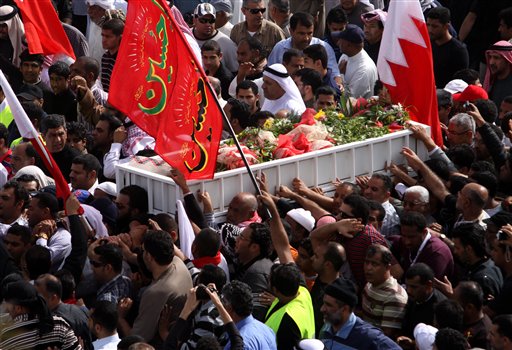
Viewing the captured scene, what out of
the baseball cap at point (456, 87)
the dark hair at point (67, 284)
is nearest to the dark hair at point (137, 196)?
the dark hair at point (67, 284)

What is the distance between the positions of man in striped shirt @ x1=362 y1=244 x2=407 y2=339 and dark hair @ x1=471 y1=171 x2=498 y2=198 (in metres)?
1.70

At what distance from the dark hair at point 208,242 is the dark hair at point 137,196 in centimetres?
123

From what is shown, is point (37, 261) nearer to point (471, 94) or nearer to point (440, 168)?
point (440, 168)

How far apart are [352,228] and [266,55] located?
6.04 meters

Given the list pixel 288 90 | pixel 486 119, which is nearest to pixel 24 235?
pixel 288 90

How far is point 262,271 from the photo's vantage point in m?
11.2

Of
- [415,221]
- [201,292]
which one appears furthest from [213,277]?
[415,221]

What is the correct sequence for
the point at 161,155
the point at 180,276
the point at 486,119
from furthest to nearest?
the point at 486,119 → the point at 161,155 → the point at 180,276

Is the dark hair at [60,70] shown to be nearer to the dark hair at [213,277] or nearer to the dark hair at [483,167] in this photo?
the dark hair at [483,167]

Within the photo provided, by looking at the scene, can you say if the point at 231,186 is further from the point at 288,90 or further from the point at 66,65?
the point at 66,65

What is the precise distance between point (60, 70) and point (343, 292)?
6462 mm

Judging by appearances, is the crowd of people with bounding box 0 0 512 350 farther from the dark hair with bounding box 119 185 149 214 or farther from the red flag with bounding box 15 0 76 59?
the red flag with bounding box 15 0 76 59

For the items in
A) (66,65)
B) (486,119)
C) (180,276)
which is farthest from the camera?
(66,65)

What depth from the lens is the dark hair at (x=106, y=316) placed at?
1045cm
